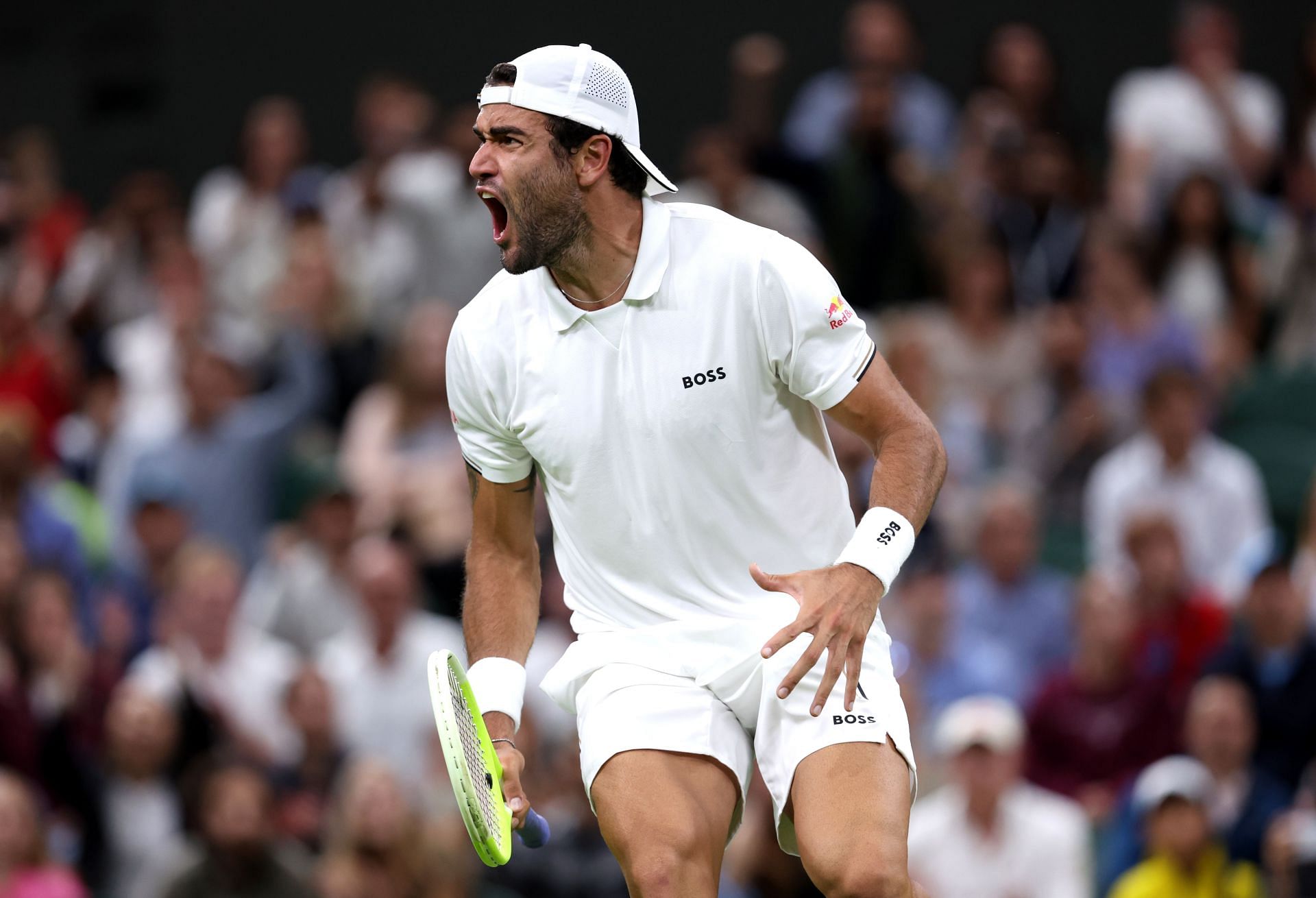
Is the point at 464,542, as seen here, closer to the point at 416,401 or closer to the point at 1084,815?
the point at 416,401

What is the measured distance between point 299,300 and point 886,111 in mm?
3253

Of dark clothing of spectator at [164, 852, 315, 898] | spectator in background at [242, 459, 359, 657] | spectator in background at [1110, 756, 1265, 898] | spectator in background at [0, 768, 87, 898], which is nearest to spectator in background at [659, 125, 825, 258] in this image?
spectator in background at [242, 459, 359, 657]

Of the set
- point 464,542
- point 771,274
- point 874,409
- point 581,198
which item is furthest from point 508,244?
point 464,542

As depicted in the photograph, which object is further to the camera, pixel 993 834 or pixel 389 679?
pixel 389 679

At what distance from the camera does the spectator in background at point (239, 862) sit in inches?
328

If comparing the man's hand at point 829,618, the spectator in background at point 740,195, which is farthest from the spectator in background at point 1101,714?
the man's hand at point 829,618

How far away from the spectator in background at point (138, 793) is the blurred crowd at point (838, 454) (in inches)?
0.7

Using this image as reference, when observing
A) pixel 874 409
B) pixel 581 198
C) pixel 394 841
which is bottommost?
pixel 394 841

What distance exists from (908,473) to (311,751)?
497 centimetres

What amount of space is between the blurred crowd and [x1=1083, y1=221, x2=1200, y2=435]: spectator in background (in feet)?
0.06

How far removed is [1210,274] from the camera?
34.7 ft

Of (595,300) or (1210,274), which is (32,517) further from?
(595,300)

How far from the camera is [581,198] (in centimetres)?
488

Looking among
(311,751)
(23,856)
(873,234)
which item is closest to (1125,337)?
(873,234)
